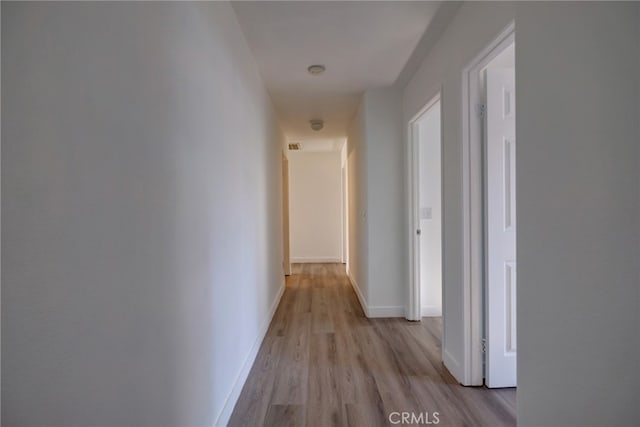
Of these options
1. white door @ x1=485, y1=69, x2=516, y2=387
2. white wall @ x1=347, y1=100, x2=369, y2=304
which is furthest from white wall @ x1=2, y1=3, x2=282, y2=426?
white wall @ x1=347, y1=100, x2=369, y2=304


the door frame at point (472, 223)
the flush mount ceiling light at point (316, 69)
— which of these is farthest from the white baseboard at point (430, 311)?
the flush mount ceiling light at point (316, 69)

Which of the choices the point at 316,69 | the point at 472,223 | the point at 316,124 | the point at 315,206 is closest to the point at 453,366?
the point at 472,223

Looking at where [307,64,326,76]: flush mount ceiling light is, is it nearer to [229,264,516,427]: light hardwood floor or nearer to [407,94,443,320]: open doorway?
[407,94,443,320]: open doorway

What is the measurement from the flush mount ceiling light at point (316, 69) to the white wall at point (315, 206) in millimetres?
4032

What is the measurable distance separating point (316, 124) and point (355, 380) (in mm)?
3424

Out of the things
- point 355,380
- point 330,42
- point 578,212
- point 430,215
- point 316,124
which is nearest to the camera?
point 578,212

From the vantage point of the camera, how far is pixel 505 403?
180 cm

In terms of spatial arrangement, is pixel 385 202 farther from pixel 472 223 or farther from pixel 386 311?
pixel 472 223

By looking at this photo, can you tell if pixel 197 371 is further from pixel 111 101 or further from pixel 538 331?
pixel 538 331

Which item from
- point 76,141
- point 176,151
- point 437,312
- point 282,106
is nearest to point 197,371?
point 176,151

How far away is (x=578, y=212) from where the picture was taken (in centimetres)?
106

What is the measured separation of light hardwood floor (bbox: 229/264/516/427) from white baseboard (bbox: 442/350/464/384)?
0.13 ft

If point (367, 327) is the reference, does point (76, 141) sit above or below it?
above

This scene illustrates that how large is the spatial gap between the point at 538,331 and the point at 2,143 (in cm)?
168
